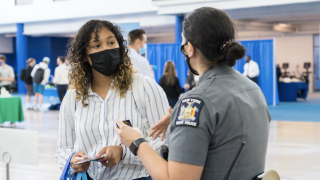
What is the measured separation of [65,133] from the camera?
175cm

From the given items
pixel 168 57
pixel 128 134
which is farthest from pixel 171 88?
pixel 128 134

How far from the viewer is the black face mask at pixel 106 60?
1.71 metres

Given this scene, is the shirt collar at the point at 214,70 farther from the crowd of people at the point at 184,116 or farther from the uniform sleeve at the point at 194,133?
the uniform sleeve at the point at 194,133

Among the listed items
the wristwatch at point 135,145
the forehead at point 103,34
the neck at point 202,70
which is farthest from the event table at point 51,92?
the neck at point 202,70

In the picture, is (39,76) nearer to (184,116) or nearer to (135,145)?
(135,145)

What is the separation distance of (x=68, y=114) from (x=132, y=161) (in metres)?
0.41

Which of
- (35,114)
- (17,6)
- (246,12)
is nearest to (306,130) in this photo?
(246,12)

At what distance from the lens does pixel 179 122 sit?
1.06m

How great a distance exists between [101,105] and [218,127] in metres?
0.79

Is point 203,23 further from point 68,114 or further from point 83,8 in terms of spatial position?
point 83,8

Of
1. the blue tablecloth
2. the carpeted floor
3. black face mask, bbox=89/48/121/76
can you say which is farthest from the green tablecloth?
the blue tablecloth

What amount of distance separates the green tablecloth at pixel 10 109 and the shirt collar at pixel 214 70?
7.06 metres

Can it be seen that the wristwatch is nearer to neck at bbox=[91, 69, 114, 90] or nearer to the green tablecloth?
neck at bbox=[91, 69, 114, 90]

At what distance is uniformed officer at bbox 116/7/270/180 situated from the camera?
3.42 ft
